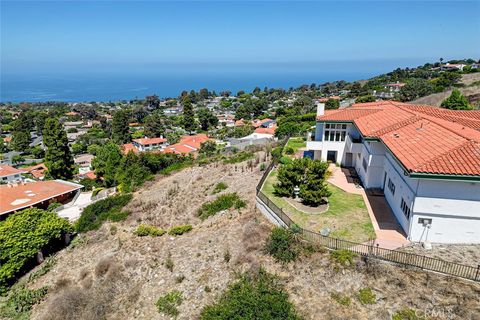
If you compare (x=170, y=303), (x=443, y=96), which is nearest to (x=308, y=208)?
(x=170, y=303)

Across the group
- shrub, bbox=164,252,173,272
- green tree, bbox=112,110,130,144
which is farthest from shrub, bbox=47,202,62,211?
green tree, bbox=112,110,130,144

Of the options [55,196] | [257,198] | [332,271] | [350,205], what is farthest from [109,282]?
[55,196]

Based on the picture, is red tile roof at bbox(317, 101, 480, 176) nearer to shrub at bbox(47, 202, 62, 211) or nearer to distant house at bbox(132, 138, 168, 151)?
shrub at bbox(47, 202, 62, 211)

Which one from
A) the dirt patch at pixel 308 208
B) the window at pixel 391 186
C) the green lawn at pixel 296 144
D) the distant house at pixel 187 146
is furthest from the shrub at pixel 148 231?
the distant house at pixel 187 146

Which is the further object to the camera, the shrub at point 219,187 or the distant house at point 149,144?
the distant house at point 149,144

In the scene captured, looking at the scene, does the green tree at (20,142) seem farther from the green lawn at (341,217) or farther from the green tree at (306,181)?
the green tree at (306,181)

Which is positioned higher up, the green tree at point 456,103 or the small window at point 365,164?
the green tree at point 456,103
